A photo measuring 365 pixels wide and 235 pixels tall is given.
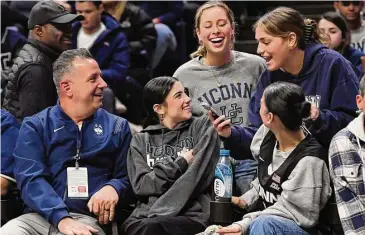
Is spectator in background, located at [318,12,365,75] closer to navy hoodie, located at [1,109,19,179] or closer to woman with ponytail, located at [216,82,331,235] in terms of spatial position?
woman with ponytail, located at [216,82,331,235]

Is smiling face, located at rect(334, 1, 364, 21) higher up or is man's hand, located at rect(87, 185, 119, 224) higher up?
smiling face, located at rect(334, 1, 364, 21)

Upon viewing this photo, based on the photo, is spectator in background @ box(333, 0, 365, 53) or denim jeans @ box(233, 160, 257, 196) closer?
denim jeans @ box(233, 160, 257, 196)

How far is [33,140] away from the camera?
177 inches

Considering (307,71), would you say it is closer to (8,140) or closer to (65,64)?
(65,64)

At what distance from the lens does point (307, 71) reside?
4.41m

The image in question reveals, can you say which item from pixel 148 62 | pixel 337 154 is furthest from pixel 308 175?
pixel 148 62

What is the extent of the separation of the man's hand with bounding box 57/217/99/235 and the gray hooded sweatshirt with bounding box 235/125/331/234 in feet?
2.35

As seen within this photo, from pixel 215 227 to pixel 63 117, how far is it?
3.14 feet

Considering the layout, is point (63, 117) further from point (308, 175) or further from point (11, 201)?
point (308, 175)

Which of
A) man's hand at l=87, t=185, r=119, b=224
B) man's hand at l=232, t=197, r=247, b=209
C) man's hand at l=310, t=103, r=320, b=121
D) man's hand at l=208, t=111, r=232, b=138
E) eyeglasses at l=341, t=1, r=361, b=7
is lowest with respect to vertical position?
man's hand at l=87, t=185, r=119, b=224

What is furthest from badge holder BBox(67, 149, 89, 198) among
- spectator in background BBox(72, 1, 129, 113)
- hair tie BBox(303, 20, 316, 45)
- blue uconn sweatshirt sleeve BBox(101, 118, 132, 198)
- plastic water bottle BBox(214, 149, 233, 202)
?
spectator in background BBox(72, 1, 129, 113)

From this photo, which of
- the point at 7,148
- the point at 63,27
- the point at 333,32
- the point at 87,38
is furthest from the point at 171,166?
the point at 87,38

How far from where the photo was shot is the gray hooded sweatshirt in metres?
4.04

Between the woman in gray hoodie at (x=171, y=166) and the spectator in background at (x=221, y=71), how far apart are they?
221 mm
